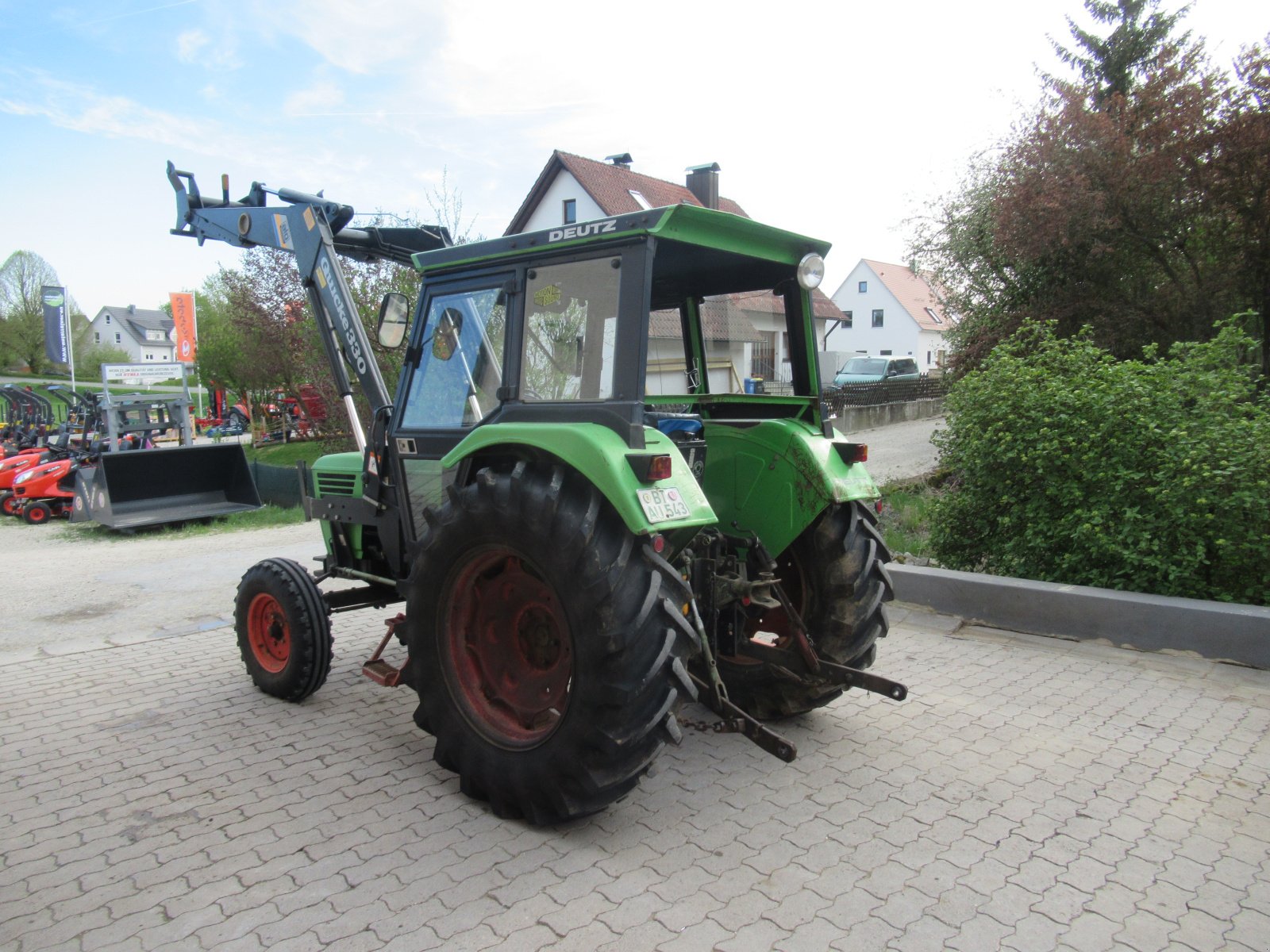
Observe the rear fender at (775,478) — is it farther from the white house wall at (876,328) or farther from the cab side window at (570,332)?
the white house wall at (876,328)

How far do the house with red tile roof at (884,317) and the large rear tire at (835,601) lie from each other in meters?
Answer: 51.5

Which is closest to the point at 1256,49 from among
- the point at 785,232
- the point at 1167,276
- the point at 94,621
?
the point at 1167,276

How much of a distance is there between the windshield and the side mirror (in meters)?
26.6

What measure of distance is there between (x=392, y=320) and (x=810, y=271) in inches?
80.4

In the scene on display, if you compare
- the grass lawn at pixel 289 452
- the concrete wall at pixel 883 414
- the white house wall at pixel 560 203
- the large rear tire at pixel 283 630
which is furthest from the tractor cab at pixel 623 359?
the white house wall at pixel 560 203

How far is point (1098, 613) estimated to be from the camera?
5.29m

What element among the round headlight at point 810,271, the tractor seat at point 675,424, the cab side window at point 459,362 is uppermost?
the round headlight at point 810,271

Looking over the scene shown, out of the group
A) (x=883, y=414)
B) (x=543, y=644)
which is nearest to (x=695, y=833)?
(x=543, y=644)

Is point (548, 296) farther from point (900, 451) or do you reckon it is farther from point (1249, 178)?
point (900, 451)

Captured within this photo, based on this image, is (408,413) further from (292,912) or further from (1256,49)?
(1256,49)

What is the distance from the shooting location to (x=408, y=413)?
13.9ft

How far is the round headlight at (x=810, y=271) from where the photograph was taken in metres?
3.79

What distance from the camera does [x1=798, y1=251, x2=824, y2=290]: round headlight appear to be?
3.79 m

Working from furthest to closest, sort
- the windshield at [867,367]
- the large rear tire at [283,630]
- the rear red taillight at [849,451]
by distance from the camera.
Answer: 1. the windshield at [867,367]
2. the large rear tire at [283,630]
3. the rear red taillight at [849,451]
